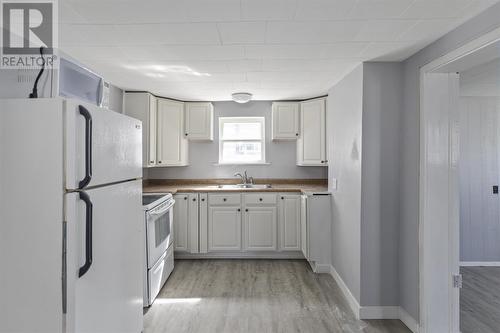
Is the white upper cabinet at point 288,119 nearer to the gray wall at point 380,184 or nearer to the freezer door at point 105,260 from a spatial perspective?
the gray wall at point 380,184

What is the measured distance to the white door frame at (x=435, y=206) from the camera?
2012mm

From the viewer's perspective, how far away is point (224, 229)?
3.60 metres

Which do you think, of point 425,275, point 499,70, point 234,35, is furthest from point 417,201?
point 234,35

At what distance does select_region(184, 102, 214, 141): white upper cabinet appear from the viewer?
12.8 ft

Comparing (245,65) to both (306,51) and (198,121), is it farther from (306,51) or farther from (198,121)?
(198,121)

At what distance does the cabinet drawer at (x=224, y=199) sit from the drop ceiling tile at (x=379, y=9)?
250 cm

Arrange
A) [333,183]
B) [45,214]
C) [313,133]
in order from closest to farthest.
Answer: [45,214], [333,183], [313,133]

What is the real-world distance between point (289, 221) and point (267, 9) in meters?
2.65

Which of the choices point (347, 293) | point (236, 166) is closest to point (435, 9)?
point (347, 293)

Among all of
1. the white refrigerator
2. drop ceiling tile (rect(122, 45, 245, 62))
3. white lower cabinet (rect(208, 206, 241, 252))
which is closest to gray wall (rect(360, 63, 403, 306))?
drop ceiling tile (rect(122, 45, 245, 62))

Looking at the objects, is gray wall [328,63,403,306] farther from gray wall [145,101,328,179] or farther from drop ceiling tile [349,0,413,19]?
gray wall [145,101,328,179]

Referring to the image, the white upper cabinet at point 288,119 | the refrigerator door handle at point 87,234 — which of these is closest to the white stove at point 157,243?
the refrigerator door handle at point 87,234

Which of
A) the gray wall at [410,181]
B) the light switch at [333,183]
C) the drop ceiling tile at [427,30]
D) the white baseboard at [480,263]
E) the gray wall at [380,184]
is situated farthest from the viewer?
the white baseboard at [480,263]

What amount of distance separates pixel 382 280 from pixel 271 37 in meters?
2.14
